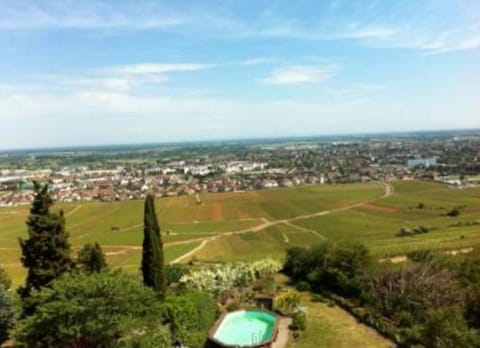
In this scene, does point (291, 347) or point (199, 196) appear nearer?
point (291, 347)

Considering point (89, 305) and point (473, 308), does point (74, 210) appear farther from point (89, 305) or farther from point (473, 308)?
point (473, 308)

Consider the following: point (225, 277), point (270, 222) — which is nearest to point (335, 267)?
point (225, 277)

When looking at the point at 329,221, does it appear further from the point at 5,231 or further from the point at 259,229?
the point at 5,231

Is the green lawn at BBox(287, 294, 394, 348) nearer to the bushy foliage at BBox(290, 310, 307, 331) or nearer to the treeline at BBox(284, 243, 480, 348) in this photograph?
the bushy foliage at BBox(290, 310, 307, 331)

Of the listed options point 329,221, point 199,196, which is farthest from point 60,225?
point 199,196

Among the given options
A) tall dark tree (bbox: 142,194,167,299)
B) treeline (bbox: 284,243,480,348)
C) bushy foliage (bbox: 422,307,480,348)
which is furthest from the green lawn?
tall dark tree (bbox: 142,194,167,299)

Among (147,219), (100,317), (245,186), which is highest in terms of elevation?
(147,219)
